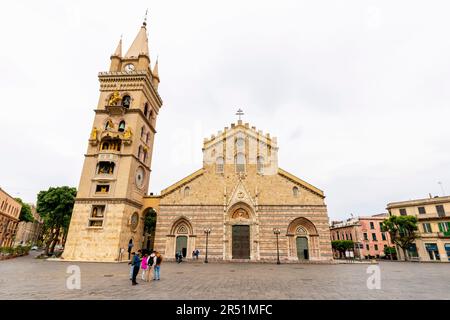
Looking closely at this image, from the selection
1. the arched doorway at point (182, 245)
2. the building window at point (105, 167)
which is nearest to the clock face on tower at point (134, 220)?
the arched doorway at point (182, 245)

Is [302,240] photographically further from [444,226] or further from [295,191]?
[444,226]

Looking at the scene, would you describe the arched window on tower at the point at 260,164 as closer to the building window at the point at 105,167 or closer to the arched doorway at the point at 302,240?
the arched doorway at the point at 302,240

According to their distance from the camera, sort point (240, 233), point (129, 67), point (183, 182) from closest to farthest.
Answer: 1. point (240, 233)
2. point (183, 182)
3. point (129, 67)

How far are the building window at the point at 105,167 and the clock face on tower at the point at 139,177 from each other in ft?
10.2

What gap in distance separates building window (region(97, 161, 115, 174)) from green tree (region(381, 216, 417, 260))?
47686 millimetres

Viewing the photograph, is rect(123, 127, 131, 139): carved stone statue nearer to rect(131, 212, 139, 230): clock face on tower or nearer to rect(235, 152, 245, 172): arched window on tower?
rect(131, 212, 139, 230): clock face on tower

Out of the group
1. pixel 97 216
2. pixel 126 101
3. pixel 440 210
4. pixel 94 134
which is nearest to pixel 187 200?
pixel 97 216

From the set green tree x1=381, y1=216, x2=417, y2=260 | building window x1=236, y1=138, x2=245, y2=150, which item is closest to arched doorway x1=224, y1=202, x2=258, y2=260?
building window x1=236, y1=138, x2=245, y2=150

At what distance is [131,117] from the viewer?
3161 cm

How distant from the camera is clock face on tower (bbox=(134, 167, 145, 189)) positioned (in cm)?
3074

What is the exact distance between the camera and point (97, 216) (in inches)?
1088

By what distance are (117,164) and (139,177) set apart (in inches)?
137

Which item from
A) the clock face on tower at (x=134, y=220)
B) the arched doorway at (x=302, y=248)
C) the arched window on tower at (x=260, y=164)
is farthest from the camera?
the arched window on tower at (x=260, y=164)

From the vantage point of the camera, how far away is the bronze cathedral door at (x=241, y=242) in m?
28.6
